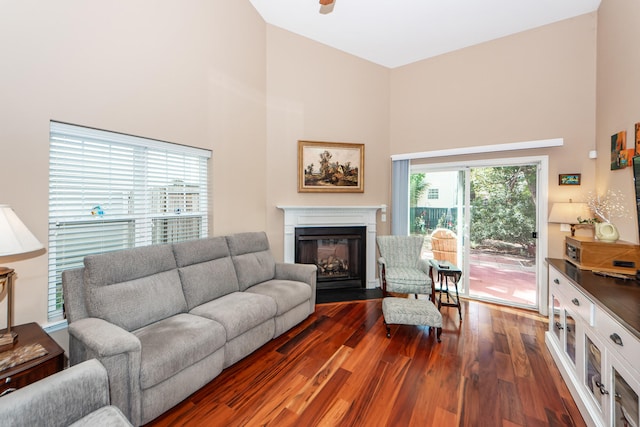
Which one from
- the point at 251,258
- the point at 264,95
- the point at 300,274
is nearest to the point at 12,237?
the point at 251,258

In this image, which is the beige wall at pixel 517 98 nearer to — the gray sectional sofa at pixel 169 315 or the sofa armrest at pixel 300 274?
the sofa armrest at pixel 300 274

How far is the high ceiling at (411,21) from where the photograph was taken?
3154 mm

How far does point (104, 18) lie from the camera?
209cm

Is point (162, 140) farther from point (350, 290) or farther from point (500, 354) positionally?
point (500, 354)

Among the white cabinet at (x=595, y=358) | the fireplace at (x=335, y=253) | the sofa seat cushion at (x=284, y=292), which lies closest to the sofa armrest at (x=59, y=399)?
the sofa seat cushion at (x=284, y=292)

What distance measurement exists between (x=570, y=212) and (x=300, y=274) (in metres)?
3.22

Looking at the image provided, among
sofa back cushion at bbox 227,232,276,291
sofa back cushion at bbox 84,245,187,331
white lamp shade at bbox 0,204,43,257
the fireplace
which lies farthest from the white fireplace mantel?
white lamp shade at bbox 0,204,43,257

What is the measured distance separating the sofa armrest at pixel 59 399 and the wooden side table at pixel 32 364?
1.02 ft

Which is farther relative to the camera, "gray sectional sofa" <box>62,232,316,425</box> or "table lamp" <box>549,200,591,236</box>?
"table lamp" <box>549,200,591,236</box>

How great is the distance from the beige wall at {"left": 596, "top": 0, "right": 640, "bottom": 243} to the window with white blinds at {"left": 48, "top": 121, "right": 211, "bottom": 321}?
4272 millimetres

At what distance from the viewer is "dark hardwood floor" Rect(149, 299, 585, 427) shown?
5.63 feet

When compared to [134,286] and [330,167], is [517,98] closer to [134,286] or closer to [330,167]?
[330,167]

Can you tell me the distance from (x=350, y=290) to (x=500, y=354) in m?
2.10

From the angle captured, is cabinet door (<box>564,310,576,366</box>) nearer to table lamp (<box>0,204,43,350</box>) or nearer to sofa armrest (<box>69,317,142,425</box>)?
sofa armrest (<box>69,317,142,425</box>)
